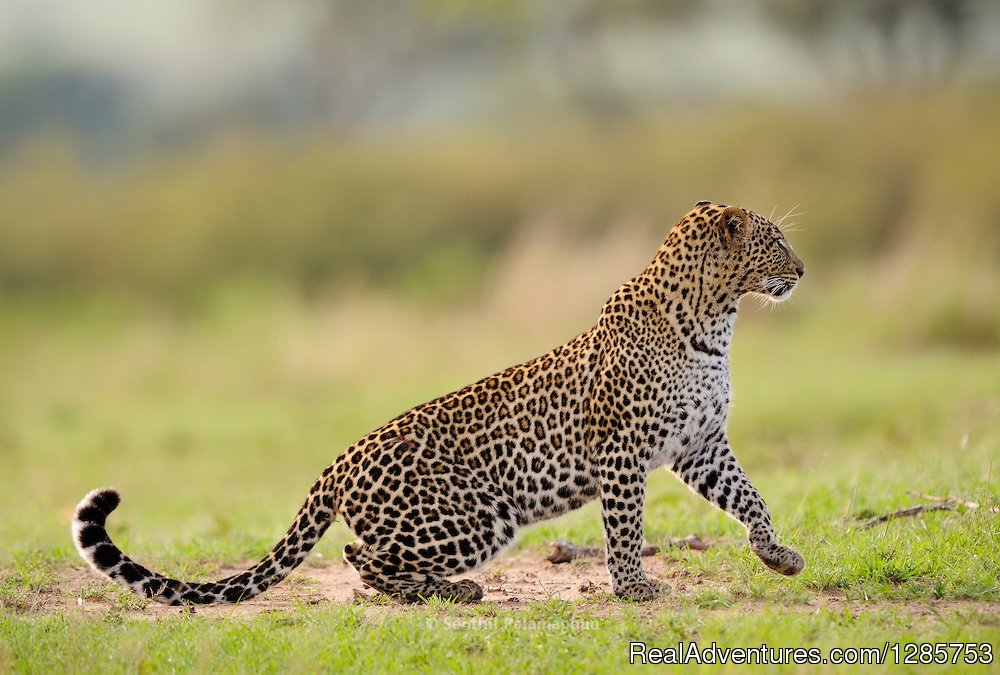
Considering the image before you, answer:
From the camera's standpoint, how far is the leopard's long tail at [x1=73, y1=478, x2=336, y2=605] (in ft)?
21.0

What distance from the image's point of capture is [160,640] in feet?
20.0

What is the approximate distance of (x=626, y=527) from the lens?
21.7 feet

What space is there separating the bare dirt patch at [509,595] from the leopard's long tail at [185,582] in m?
0.11

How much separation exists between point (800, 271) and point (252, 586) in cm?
328

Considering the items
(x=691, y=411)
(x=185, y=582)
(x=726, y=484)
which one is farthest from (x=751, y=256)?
(x=185, y=582)

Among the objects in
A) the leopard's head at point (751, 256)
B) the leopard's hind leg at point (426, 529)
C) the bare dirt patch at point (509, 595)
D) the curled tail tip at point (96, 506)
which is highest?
the leopard's head at point (751, 256)

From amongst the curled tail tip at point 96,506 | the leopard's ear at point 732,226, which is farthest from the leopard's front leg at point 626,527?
the curled tail tip at point 96,506

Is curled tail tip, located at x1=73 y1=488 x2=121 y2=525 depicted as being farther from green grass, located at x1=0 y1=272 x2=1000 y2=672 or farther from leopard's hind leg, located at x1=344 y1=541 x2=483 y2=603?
leopard's hind leg, located at x1=344 y1=541 x2=483 y2=603

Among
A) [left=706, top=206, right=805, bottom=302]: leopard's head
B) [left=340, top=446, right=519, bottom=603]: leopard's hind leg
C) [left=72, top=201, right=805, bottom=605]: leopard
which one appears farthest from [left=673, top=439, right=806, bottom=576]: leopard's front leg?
[left=340, top=446, right=519, bottom=603]: leopard's hind leg

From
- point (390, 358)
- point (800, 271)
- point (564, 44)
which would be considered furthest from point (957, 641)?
point (564, 44)

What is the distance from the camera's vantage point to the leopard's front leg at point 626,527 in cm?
660

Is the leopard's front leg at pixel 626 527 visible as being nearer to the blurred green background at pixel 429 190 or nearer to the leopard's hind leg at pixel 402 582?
the leopard's hind leg at pixel 402 582

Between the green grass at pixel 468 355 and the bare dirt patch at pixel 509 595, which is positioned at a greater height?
the green grass at pixel 468 355

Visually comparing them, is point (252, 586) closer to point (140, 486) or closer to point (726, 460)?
point (726, 460)
